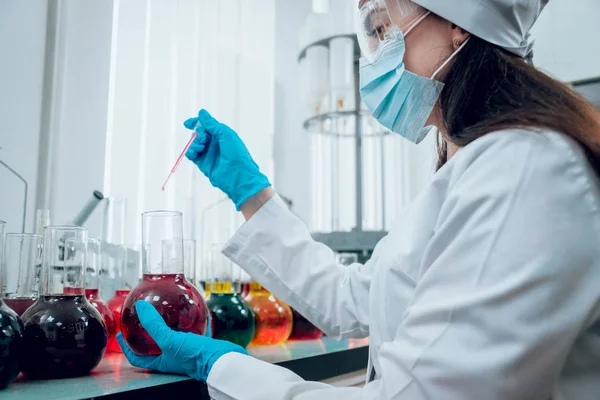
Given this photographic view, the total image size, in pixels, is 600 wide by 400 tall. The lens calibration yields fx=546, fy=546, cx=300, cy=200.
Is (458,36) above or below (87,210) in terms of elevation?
above

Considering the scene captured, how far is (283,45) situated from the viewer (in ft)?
8.61

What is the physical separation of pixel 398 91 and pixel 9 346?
723mm

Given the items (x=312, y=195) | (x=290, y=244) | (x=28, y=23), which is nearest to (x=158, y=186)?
(x=28, y=23)

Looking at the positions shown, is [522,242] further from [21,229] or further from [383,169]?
[383,169]

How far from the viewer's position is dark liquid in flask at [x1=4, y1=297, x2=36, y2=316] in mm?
942

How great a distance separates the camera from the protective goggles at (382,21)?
93 centimetres

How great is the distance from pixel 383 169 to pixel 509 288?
6.59 feet

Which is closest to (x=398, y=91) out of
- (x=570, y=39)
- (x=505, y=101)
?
(x=505, y=101)

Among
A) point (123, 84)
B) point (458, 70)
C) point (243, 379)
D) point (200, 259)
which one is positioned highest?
point (123, 84)

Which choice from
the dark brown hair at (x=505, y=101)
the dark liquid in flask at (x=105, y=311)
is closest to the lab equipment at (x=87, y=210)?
the dark liquid in flask at (x=105, y=311)

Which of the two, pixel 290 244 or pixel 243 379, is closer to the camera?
pixel 243 379

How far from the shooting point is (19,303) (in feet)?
3.11

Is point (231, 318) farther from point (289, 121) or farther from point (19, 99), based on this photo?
point (289, 121)

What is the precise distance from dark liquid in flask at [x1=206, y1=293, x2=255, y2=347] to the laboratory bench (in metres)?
0.05
